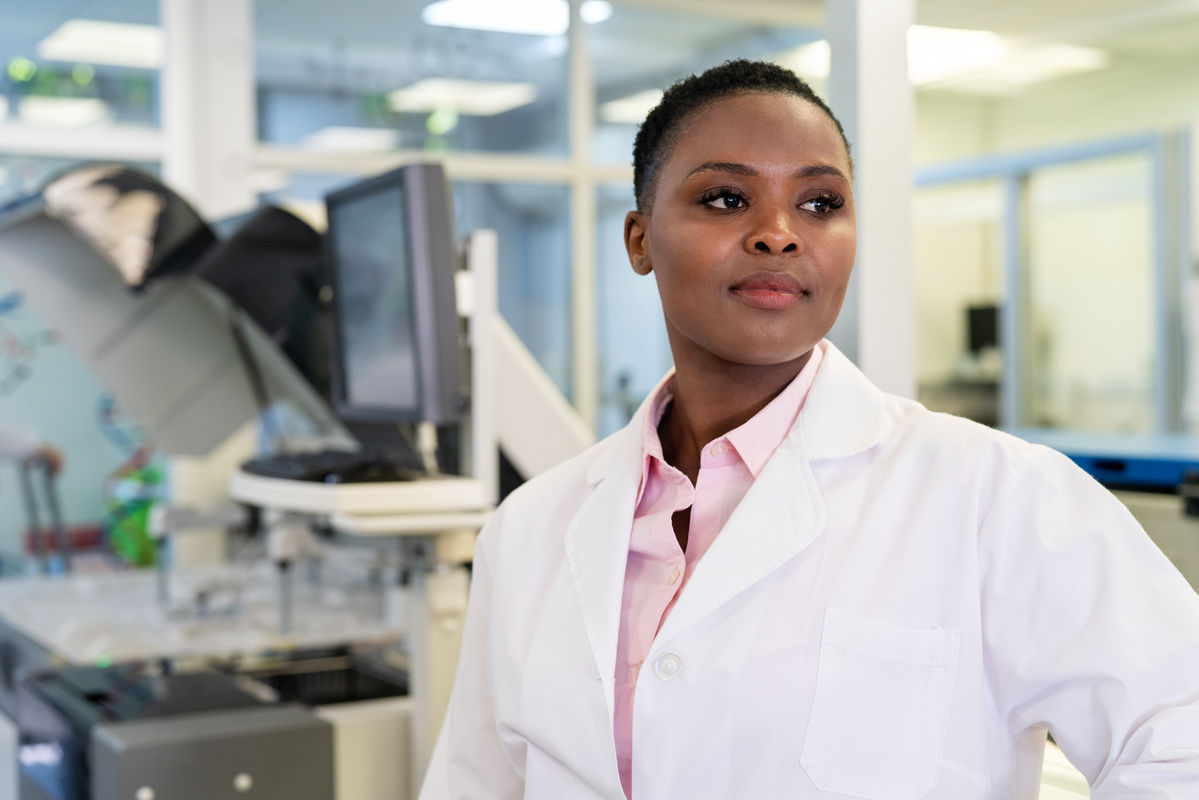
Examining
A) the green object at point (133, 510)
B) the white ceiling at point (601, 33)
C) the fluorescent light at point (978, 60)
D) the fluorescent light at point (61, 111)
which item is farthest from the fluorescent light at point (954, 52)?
the green object at point (133, 510)

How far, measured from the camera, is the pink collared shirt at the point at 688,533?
101 centimetres

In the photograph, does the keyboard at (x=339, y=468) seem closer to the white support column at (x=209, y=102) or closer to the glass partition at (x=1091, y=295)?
the white support column at (x=209, y=102)

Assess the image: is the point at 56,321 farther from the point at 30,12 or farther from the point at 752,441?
the point at 30,12

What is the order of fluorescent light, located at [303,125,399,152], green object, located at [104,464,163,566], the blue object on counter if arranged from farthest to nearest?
fluorescent light, located at [303,125,399,152]
green object, located at [104,464,163,566]
the blue object on counter

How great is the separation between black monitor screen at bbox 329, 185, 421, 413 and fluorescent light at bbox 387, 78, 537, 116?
125 inches

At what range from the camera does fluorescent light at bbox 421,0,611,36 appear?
523cm

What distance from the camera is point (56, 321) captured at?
2594 mm

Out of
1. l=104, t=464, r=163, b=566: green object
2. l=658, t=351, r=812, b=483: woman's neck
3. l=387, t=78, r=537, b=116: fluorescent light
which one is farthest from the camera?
l=387, t=78, r=537, b=116: fluorescent light

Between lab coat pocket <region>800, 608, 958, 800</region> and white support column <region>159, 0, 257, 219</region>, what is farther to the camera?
white support column <region>159, 0, 257, 219</region>

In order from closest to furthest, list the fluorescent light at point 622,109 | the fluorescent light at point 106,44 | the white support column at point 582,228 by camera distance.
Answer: the fluorescent light at point 106,44 < the white support column at point 582,228 < the fluorescent light at point 622,109

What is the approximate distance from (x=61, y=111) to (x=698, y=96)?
410 centimetres

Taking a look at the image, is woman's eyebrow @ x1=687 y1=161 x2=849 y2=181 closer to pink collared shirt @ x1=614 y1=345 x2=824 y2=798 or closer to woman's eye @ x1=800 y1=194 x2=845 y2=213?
woman's eye @ x1=800 y1=194 x2=845 y2=213

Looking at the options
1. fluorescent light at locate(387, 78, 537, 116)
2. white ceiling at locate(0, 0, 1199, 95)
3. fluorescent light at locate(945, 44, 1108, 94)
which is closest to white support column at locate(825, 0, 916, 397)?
white ceiling at locate(0, 0, 1199, 95)

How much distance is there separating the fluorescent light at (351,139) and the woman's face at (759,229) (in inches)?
169
